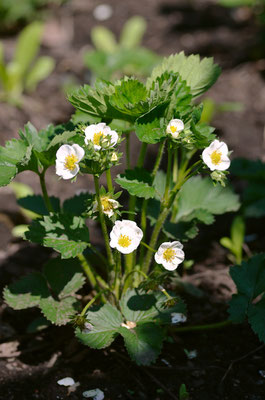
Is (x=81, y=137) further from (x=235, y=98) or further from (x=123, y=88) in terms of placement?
(x=235, y=98)

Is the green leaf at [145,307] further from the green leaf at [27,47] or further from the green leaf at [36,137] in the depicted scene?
the green leaf at [27,47]

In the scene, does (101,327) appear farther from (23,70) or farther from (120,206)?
(23,70)

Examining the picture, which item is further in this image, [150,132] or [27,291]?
[27,291]

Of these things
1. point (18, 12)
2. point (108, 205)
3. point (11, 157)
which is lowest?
point (108, 205)

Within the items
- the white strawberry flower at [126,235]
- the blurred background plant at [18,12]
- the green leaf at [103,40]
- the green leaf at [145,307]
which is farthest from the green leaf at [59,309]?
the blurred background plant at [18,12]

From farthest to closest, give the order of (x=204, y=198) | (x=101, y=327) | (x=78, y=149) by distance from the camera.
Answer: (x=204, y=198), (x=101, y=327), (x=78, y=149)

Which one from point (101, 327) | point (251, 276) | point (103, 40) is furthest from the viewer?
point (103, 40)

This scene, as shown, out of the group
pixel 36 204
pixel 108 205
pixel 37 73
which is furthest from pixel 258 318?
pixel 37 73

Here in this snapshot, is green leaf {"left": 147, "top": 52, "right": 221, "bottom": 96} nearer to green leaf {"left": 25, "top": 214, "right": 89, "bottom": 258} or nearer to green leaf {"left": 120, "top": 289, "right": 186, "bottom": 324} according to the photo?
green leaf {"left": 25, "top": 214, "right": 89, "bottom": 258}

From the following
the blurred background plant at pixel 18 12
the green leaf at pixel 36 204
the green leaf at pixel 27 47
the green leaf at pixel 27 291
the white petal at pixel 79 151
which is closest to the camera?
the white petal at pixel 79 151
